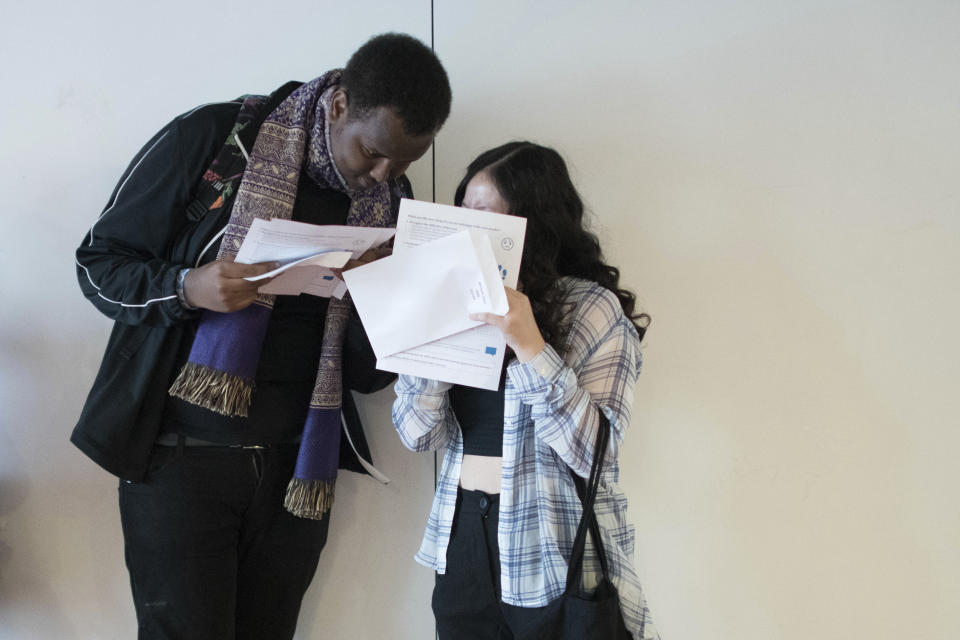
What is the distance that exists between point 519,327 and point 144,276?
2.09 ft

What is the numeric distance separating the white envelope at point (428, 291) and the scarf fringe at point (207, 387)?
270mm

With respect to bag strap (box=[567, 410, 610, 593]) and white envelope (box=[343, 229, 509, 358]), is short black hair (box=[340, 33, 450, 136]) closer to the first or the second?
white envelope (box=[343, 229, 509, 358])

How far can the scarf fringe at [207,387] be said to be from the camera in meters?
1.16

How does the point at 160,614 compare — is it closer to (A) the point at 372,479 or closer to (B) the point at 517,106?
(A) the point at 372,479

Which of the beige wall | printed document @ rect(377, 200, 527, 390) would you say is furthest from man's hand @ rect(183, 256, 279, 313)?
the beige wall

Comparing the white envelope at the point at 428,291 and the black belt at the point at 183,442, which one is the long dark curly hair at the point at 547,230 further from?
the black belt at the point at 183,442

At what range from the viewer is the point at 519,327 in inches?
41.6

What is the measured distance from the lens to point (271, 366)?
1299 millimetres

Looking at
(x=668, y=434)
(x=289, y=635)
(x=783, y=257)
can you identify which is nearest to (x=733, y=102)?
(x=783, y=257)

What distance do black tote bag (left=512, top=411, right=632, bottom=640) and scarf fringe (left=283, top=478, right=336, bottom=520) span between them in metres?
0.48

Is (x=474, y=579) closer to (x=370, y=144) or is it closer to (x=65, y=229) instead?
(x=370, y=144)

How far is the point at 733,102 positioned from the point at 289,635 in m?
1.66

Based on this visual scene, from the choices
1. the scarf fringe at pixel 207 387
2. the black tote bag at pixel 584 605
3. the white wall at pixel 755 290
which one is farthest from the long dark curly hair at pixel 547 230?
the scarf fringe at pixel 207 387

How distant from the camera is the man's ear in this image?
4.07 feet
